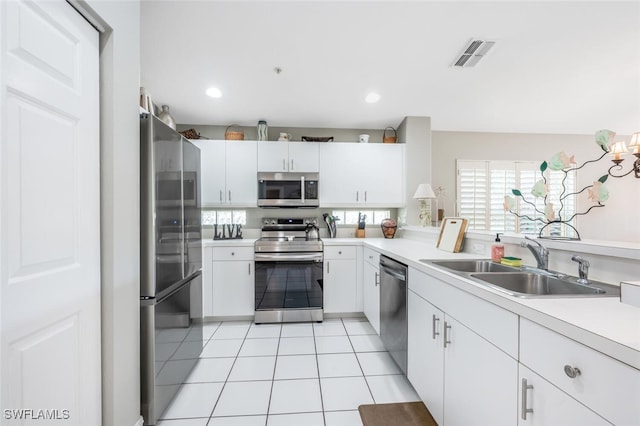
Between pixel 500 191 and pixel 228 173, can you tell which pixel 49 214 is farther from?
pixel 500 191

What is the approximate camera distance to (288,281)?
3.05 metres

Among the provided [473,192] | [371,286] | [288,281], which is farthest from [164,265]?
[473,192]

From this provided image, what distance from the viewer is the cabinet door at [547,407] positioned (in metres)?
0.71

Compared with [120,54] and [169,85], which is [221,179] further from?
Result: [120,54]

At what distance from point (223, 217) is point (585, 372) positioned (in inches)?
140

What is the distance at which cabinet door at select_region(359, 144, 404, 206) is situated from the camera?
11.5 ft

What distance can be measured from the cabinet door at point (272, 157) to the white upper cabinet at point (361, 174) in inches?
19.5

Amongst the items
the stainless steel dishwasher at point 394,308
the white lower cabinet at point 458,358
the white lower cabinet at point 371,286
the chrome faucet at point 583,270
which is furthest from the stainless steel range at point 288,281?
the chrome faucet at point 583,270

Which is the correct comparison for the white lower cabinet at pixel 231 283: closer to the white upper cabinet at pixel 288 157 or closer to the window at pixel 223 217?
the window at pixel 223 217

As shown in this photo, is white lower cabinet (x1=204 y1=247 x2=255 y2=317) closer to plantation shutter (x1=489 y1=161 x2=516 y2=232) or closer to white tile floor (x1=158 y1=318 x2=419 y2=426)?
white tile floor (x1=158 y1=318 x2=419 y2=426)

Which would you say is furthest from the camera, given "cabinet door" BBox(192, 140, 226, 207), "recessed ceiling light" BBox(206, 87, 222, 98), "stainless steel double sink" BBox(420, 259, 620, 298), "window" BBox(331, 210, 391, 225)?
"window" BBox(331, 210, 391, 225)

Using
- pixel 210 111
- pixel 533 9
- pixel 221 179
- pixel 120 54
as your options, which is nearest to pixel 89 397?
pixel 120 54

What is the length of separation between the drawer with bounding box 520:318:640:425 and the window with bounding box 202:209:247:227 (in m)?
3.28

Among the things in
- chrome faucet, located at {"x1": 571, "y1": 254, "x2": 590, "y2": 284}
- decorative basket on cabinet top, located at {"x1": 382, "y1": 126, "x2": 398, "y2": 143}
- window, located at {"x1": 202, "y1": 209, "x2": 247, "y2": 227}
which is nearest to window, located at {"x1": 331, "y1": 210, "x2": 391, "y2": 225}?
decorative basket on cabinet top, located at {"x1": 382, "y1": 126, "x2": 398, "y2": 143}
